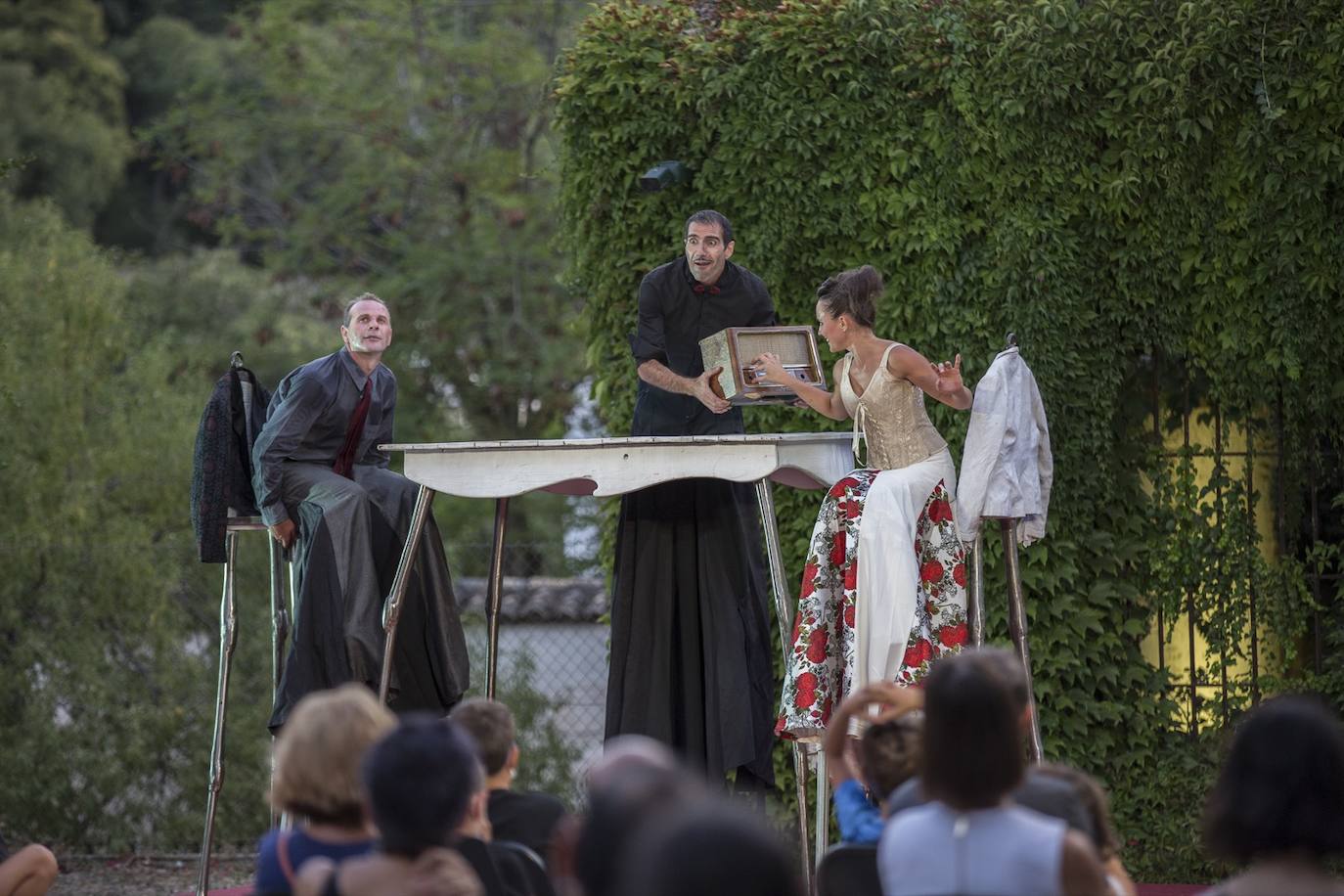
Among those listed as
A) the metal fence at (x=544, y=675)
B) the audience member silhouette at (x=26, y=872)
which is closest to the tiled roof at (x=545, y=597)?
the metal fence at (x=544, y=675)

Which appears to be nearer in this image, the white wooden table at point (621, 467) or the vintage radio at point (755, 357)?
the white wooden table at point (621, 467)

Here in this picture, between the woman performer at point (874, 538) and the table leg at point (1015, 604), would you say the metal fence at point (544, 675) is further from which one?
the table leg at point (1015, 604)

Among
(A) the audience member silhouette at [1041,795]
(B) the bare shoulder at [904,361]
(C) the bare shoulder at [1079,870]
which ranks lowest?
(C) the bare shoulder at [1079,870]

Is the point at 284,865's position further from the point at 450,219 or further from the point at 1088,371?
the point at 450,219

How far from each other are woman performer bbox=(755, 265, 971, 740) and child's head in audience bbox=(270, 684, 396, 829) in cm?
218

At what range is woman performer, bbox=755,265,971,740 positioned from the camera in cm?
482

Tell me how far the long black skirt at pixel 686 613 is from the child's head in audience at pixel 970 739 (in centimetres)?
282

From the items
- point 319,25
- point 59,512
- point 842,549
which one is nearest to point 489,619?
point 842,549

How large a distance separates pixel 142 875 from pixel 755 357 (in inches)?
169

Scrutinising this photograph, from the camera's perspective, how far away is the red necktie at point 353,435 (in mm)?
5664

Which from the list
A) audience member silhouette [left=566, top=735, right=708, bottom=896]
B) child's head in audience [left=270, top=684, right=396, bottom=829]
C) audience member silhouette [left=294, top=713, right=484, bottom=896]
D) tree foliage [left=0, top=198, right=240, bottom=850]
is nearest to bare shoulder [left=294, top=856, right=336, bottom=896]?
audience member silhouette [left=294, top=713, right=484, bottom=896]

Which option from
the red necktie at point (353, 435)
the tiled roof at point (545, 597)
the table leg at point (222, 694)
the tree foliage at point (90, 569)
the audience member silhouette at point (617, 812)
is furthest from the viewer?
the tiled roof at point (545, 597)

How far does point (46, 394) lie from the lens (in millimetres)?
10086

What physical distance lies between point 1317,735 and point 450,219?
41.9 feet
